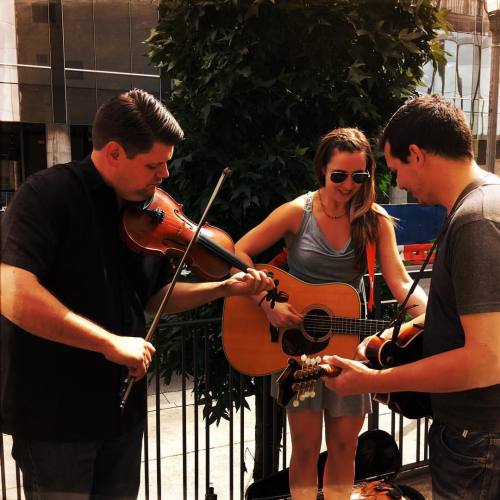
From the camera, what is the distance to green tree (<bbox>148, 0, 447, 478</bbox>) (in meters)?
2.72

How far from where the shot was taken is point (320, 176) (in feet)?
8.79

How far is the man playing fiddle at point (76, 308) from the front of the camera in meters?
1.52

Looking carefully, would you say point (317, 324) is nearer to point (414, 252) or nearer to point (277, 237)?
point (277, 237)

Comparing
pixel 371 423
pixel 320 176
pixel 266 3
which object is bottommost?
pixel 371 423

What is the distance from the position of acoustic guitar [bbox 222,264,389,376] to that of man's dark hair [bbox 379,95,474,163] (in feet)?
3.44

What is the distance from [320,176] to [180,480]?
255 cm

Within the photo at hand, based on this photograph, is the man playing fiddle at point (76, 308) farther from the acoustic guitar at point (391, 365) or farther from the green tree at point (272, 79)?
the green tree at point (272, 79)

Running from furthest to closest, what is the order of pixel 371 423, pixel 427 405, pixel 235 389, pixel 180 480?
pixel 180 480 < pixel 371 423 < pixel 235 389 < pixel 427 405

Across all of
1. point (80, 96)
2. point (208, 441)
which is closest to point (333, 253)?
point (208, 441)

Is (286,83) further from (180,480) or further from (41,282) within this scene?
(180,480)

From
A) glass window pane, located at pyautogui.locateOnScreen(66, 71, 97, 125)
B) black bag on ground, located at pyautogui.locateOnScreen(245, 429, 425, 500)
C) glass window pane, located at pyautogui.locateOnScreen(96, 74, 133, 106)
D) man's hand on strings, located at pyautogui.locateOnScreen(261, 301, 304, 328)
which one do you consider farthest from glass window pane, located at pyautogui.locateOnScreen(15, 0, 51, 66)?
black bag on ground, located at pyautogui.locateOnScreen(245, 429, 425, 500)

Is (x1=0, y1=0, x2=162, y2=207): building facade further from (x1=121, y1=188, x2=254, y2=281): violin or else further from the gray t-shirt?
the gray t-shirt

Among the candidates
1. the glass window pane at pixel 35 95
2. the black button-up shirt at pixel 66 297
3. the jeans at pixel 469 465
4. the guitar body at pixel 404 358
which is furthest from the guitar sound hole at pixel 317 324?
the glass window pane at pixel 35 95

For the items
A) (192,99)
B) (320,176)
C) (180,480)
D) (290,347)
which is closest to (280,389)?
(290,347)
